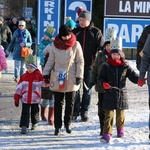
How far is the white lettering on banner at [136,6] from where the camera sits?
32.2 feet

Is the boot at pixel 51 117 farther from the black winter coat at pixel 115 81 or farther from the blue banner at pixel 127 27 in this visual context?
the blue banner at pixel 127 27

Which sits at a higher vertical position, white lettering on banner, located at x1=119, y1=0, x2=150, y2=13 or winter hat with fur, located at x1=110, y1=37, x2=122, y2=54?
white lettering on banner, located at x1=119, y1=0, x2=150, y2=13

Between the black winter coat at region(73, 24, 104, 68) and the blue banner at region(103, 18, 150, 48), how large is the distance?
2.22 metres

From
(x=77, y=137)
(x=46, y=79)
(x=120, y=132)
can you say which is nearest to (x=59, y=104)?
(x=46, y=79)

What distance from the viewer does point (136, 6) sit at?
32.3 feet

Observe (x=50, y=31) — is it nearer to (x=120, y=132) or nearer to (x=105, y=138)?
(x=120, y=132)

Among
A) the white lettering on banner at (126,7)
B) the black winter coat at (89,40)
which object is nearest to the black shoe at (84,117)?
the black winter coat at (89,40)

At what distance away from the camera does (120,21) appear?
32.4 ft

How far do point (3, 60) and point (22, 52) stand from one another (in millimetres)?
3527

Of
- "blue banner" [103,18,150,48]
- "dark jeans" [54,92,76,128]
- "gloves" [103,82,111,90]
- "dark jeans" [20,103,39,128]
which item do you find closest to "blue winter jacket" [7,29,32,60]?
"blue banner" [103,18,150,48]

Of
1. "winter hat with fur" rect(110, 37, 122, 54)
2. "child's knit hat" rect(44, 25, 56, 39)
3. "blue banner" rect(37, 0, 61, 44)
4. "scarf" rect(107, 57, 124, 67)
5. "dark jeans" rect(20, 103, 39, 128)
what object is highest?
"blue banner" rect(37, 0, 61, 44)

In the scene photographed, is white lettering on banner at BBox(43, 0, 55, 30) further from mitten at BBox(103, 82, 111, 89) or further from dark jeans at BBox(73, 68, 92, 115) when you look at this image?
mitten at BBox(103, 82, 111, 89)

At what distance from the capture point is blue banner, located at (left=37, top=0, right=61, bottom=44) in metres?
9.86

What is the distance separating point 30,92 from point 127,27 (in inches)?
146
